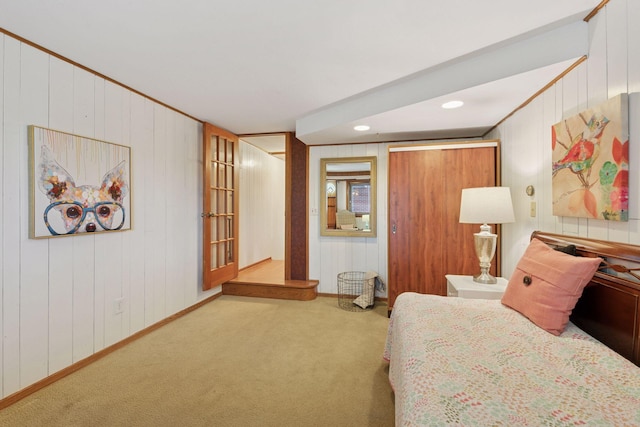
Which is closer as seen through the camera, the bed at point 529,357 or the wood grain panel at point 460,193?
the bed at point 529,357

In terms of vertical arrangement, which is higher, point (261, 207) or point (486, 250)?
point (261, 207)

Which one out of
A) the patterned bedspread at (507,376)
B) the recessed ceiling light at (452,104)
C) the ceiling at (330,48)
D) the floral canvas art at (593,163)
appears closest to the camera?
the patterned bedspread at (507,376)

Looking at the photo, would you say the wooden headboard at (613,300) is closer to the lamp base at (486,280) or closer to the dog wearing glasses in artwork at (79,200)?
the lamp base at (486,280)

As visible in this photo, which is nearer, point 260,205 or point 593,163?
point 593,163

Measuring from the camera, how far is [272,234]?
6.57 meters

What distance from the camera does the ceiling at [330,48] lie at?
166 centimetres

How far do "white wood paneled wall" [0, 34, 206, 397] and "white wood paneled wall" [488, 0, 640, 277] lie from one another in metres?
3.44

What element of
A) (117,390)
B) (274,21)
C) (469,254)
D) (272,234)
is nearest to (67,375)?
(117,390)

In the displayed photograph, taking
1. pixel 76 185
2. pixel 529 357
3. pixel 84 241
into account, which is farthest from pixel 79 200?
pixel 529 357

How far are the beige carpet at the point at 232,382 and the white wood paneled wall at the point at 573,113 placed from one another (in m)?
1.59

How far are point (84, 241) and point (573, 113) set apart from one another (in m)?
3.60

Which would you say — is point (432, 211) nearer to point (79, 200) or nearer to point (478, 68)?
point (478, 68)

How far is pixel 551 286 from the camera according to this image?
5.21ft

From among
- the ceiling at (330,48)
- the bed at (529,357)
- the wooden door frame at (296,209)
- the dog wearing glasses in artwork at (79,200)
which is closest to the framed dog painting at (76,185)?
the dog wearing glasses in artwork at (79,200)
